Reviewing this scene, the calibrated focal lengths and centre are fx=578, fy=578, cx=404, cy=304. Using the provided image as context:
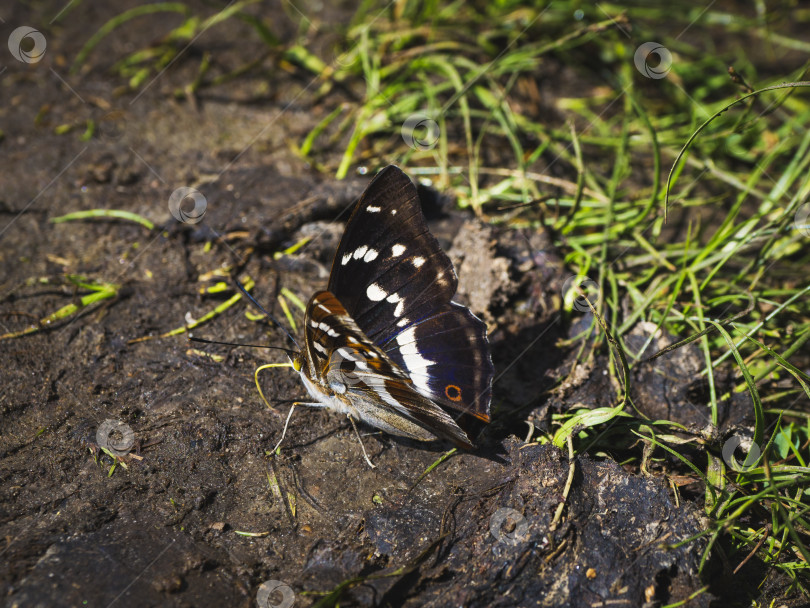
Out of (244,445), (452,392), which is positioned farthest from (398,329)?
(244,445)

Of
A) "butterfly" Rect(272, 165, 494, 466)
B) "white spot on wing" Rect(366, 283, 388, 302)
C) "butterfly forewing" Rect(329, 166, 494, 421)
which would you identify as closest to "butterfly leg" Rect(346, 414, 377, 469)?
"butterfly" Rect(272, 165, 494, 466)

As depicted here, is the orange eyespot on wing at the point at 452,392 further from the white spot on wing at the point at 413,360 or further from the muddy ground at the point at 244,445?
the muddy ground at the point at 244,445

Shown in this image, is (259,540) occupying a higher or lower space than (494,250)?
lower

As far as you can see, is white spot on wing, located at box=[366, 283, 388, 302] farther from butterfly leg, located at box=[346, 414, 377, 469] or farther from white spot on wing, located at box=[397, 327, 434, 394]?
butterfly leg, located at box=[346, 414, 377, 469]

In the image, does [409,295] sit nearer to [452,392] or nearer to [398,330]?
[398,330]

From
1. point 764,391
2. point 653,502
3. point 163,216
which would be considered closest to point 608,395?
point 653,502

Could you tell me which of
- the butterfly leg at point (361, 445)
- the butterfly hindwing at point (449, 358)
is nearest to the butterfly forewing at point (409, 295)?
the butterfly hindwing at point (449, 358)

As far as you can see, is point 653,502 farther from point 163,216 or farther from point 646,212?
point 163,216
